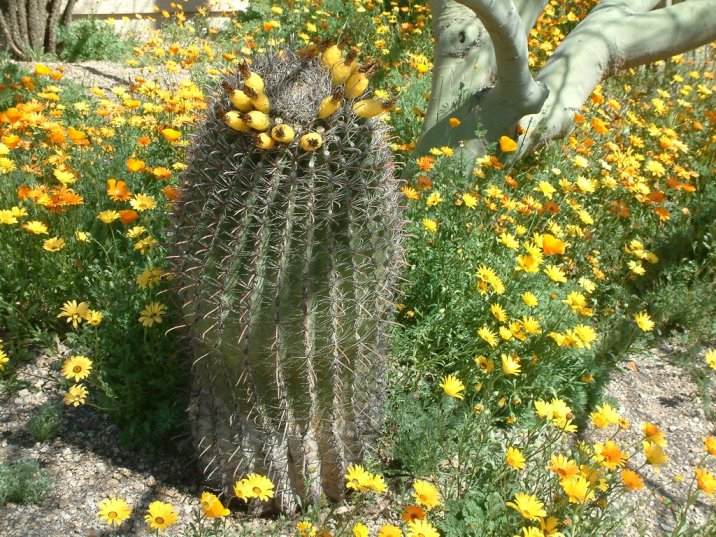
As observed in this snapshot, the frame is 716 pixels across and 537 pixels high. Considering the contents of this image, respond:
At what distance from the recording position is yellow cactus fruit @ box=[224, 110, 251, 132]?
1.93 m

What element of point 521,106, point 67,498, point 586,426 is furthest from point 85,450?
point 521,106

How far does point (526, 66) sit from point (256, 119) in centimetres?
233

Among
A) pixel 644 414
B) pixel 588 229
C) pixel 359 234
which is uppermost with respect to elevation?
pixel 359 234

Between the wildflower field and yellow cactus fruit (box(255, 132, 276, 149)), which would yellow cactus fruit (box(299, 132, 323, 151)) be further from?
the wildflower field

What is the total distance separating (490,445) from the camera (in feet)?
9.19

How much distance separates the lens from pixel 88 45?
698 cm

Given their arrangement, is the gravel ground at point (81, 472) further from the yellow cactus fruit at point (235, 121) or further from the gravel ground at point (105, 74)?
the gravel ground at point (105, 74)

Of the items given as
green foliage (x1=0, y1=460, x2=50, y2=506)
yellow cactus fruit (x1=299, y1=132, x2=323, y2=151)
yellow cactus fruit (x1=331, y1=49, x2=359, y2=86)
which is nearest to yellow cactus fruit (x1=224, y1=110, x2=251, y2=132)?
yellow cactus fruit (x1=299, y1=132, x2=323, y2=151)

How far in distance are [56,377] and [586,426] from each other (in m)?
2.33

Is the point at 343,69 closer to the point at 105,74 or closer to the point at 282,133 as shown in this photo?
the point at 282,133

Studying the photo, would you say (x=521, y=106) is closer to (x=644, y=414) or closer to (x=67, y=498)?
(x=644, y=414)

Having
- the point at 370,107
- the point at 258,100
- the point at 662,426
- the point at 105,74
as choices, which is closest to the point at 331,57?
the point at 370,107

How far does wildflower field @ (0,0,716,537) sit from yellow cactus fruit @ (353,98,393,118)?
0.18 metres

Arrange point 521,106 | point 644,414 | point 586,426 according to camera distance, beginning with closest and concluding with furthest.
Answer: point 586,426
point 644,414
point 521,106
